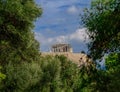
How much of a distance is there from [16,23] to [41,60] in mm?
25693

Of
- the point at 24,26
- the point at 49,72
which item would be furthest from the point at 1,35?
the point at 49,72

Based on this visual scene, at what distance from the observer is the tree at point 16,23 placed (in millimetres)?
71000

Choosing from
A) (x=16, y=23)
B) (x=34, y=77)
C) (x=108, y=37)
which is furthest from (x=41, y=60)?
(x=108, y=37)

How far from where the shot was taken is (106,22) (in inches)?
1362

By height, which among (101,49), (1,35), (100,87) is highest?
(1,35)

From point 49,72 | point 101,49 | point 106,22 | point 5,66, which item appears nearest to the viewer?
point 101,49

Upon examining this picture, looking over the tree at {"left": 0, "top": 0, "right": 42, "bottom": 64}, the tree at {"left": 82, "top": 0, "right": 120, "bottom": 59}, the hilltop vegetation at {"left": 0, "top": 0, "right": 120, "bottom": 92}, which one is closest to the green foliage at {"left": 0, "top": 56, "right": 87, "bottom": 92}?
the hilltop vegetation at {"left": 0, "top": 0, "right": 120, "bottom": 92}

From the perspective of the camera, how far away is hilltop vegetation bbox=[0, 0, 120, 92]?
33656mm

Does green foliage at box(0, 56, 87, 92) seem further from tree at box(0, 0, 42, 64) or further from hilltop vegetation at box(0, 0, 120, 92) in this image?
tree at box(0, 0, 42, 64)

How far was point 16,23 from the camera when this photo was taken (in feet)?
238

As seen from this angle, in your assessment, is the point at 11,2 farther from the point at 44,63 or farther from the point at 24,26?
the point at 44,63

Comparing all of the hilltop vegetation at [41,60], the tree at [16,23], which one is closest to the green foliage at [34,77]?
the hilltop vegetation at [41,60]

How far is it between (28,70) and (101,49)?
5242cm

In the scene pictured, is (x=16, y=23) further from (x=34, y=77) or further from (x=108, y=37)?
(x=108, y=37)
